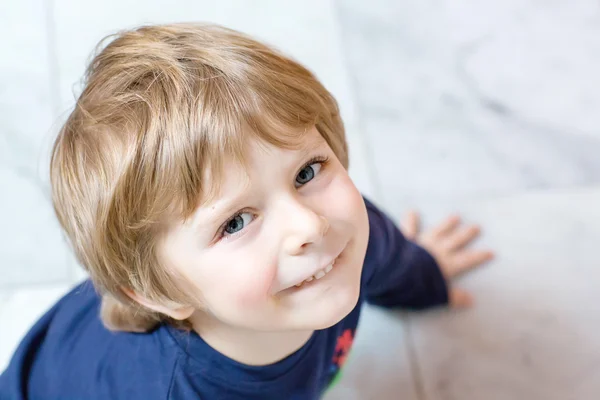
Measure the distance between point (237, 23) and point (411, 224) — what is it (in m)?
0.46

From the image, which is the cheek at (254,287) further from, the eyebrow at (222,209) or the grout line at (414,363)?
the grout line at (414,363)

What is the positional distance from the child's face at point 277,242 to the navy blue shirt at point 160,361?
9 centimetres

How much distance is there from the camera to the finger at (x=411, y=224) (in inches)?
39.2

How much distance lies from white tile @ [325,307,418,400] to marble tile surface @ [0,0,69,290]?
0.44 metres

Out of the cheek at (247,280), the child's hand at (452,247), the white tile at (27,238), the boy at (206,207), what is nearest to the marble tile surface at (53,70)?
the white tile at (27,238)

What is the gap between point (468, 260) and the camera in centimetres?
96

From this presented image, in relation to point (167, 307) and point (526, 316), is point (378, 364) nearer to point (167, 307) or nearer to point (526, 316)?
point (526, 316)

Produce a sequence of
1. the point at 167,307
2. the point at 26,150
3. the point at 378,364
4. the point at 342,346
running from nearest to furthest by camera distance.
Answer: the point at 167,307 < the point at 342,346 < the point at 378,364 < the point at 26,150

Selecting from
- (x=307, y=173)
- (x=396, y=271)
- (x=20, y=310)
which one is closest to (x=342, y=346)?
(x=396, y=271)

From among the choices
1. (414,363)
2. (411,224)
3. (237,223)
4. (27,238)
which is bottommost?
(414,363)

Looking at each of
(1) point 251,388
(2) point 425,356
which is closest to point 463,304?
(2) point 425,356

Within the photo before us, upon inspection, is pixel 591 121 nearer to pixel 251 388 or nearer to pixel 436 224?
pixel 436 224

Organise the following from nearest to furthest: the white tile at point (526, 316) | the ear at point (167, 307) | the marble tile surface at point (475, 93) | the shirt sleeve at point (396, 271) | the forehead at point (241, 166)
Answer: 1. the forehead at point (241, 166)
2. the ear at point (167, 307)
3. the shirt sleeve at point (396, 271)
4. the white tile at point (526, 316)
5. the marble tile surface at point (475, 93)

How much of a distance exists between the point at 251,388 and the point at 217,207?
235 mm
